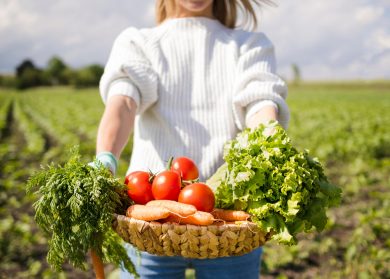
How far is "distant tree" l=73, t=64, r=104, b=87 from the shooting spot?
7906cm

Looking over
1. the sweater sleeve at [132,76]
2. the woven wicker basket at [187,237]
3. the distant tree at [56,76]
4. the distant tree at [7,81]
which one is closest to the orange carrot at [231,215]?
the woven wicker basket at [187,237]

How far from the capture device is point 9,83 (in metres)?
80.1

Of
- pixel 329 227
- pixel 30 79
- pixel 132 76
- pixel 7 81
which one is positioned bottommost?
pixel 7 81

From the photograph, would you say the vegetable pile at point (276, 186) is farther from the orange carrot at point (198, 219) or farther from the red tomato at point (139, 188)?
the red tomato at point (139, 188)

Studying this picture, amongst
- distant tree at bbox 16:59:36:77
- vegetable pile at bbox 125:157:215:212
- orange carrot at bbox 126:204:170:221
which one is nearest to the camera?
orange carrot at bbox 126:204:170:221

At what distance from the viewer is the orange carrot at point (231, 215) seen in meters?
1.97

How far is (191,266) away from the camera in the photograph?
2.35 m

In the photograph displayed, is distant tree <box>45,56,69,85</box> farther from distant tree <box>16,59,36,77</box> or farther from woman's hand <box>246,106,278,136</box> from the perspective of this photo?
woman's hand <box>246,106,278,136</box>

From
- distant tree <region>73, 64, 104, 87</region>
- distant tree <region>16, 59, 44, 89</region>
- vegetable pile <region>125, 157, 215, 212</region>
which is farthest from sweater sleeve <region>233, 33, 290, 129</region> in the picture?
distant tree <region>16, 59, 44, 89</region>

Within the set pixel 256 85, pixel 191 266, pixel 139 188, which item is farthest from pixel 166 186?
pixel 256 85

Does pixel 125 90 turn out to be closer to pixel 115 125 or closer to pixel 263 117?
pixel 115 125

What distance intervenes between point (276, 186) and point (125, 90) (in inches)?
37.8

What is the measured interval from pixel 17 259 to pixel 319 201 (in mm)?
4014

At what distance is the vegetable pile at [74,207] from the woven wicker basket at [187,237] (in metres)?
0.11
